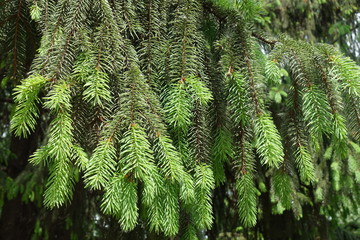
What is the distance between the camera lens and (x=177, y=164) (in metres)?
0.94

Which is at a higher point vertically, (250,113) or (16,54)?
(16,54)

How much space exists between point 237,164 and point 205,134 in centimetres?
15

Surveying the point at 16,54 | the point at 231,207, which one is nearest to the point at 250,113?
the point at 16,54

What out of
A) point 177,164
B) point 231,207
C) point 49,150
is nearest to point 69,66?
point 49,150

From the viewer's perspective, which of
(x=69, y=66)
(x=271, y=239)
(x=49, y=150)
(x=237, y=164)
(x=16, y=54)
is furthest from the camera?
(x=271, y=239)

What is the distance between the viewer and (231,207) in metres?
3.49

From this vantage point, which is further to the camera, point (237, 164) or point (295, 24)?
point (295, 24)

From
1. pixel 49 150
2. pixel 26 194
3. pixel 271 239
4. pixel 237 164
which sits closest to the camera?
pixel 49 150

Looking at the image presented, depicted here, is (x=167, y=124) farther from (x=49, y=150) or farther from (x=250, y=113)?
(x=49, y=150)

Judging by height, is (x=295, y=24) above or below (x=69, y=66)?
above

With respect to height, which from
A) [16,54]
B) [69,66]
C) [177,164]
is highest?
[16,54]

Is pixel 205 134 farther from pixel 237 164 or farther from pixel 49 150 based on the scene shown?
pixel 49 150

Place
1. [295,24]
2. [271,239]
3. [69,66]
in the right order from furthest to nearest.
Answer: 1. [295,24]
2. [271,239]
3. [69,66]

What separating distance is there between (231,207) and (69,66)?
2.76 metres
